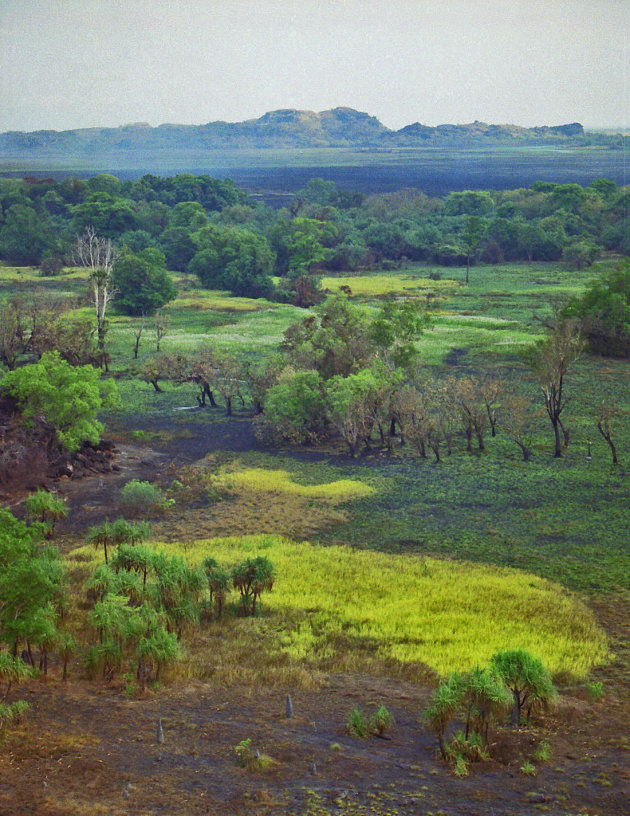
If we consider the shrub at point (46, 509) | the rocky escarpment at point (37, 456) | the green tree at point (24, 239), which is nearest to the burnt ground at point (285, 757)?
the shrub at point (46, 509)

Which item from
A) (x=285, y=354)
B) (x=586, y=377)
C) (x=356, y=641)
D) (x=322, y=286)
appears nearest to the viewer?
(x=356, y=641)

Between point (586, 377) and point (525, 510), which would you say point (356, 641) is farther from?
point (586, 377)

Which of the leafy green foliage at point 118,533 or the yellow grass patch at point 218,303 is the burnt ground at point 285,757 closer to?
the leafy green foliage at point 118,533

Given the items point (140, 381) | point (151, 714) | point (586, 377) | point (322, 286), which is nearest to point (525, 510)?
point (151, 714)

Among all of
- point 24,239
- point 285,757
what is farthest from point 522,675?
point 24,239

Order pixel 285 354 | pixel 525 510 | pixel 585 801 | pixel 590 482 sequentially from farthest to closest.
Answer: pixel 285 354, pixel 590 482, pixel 525 510, pixel 585 801

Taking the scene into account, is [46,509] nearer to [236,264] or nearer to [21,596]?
[21,596]

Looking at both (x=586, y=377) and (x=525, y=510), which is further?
(x=586, y=377)
